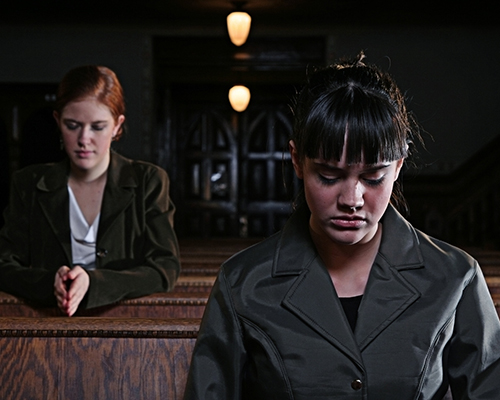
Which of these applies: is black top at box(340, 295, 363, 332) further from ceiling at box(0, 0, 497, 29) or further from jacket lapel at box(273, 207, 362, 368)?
ceiling at box(0, 0, 497, 29)

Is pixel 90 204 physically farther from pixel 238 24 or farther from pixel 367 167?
pixel 238 24

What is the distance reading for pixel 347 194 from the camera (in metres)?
1.31

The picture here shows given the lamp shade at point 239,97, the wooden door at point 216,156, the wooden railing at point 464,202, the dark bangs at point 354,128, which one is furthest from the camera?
the wooden door at point 216,156

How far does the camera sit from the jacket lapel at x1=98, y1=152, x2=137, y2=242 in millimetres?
2566

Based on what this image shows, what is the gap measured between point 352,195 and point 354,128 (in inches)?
5.0

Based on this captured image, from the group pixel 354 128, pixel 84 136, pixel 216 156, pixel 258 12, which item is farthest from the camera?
pixel 216 156

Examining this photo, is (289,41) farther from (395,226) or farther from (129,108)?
(395,226)

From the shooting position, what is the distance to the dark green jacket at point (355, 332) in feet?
4.40

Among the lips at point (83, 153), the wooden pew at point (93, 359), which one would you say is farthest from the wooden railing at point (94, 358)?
the lips at point (83, 153)

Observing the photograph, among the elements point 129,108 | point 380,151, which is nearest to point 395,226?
point 380,151

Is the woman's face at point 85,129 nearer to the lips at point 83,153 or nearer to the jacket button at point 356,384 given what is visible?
the lips at point 83,153

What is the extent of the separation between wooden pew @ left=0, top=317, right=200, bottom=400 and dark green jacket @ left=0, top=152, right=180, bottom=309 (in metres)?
0.70

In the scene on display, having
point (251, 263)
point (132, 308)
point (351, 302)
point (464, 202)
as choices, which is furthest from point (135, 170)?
point (464, 202)

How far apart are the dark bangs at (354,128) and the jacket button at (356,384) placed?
0.42 m
